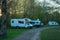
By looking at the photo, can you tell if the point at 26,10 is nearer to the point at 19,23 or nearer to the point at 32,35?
the point at 19,23

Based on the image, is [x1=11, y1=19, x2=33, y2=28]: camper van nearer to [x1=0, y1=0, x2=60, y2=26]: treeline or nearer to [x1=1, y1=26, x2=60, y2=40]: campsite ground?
[x1=0, y1=0, x2=60, y2=26]: treeline

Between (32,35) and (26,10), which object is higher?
(26,10)

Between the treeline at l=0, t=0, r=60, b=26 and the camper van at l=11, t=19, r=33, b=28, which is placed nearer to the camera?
the camper van at l=11, t=19, r=33, b=28

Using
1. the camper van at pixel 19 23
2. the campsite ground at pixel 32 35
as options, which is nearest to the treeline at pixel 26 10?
the camper van at pixel 19 23

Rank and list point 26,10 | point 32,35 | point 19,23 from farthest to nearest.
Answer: point 26,10, point 19,23, point 32,35

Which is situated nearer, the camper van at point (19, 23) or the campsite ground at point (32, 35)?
the campsite ground at point (32, 35)

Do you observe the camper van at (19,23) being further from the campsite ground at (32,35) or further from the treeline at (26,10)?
the campsite ground at (32,35)

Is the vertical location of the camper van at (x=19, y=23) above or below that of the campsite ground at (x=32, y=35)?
below

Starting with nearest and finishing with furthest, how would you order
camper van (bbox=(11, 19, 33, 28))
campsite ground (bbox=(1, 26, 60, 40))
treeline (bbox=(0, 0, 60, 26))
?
campsite ground (bbox=(1, 26, 60, 40))
camper van (bbox=(11, 19, 33, 28))
treeline (bbox=(0, 0, 60, 26))

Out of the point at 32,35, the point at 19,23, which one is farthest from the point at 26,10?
the point at 32,35

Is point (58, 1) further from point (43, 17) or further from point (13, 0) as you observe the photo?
point (43, 17)

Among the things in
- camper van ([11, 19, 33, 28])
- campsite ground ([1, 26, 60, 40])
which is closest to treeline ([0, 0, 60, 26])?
camper van ([11, 19, 33, 28])

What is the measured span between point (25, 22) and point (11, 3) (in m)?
5.36

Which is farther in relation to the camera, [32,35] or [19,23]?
[19,23]
